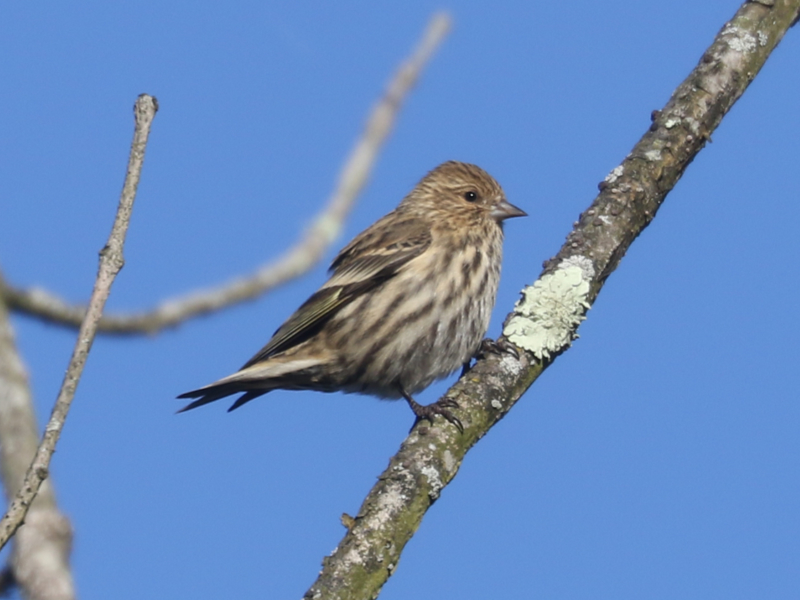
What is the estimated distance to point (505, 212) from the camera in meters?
7.85

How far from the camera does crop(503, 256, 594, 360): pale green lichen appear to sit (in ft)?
17.8

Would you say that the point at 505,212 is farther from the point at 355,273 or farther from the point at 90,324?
the point at 90,324

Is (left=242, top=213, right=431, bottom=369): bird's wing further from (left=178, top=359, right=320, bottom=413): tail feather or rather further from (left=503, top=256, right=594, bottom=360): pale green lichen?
(left=503, top=256, right=594, bottom=360): pale green lichen

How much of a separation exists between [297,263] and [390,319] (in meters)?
1.76

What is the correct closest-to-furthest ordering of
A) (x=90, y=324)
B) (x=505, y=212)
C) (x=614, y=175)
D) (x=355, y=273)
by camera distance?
(x=90, y=324)
(x=614, y=175)
(x=355, y=273)
(x=505, y=212)

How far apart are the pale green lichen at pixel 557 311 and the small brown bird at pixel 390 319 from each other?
1.14m

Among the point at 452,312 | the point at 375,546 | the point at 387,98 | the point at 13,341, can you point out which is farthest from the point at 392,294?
the point at 13,341

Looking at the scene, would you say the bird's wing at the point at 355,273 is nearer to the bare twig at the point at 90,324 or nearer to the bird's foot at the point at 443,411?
the bird's foot at the point at 443,411

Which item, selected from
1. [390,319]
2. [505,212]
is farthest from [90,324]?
[505,212]

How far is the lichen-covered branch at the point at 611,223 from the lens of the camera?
5078 mm

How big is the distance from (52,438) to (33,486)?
14cm

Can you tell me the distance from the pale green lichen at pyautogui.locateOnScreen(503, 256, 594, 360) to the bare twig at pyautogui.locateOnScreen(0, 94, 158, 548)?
2.84 meters

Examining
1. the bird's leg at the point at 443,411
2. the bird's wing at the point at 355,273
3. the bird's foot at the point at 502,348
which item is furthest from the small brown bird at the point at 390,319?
the bird's leg at the point at 443,411

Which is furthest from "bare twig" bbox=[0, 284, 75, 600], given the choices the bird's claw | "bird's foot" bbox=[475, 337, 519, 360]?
"bird's foot" bbox=[475, 337, 519, 360]
